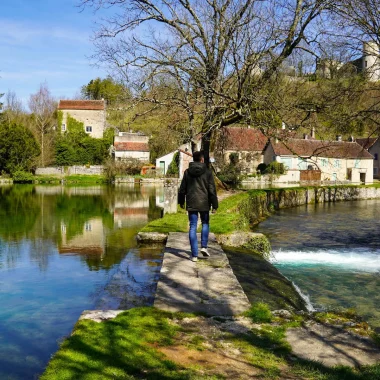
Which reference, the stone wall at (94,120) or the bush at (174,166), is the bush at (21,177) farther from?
the stone wall at (94,120)

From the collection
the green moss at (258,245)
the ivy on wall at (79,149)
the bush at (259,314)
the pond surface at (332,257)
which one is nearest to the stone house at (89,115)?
the ivy on wall at (79,149)

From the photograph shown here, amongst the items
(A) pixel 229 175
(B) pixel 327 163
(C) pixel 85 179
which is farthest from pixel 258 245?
(B) pixel 327 163

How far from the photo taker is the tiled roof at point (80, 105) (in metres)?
72.8

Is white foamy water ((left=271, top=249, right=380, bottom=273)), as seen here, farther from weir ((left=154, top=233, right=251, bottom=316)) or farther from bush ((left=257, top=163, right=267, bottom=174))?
bush ((left=257, top=163, right=267, bottom=174))

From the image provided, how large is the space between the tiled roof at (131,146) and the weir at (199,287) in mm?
53911

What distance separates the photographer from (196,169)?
341 inches

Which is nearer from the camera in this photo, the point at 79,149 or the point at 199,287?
the point at 199,287

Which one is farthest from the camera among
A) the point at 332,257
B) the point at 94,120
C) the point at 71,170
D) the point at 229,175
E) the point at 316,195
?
the point at 94,120

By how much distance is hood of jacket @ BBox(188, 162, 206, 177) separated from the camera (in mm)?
8664

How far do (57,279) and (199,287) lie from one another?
3.18 meters

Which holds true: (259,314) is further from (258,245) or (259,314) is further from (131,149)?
(131,149)

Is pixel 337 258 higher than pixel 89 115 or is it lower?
lower

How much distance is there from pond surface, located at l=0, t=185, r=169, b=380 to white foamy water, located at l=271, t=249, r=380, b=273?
386cm

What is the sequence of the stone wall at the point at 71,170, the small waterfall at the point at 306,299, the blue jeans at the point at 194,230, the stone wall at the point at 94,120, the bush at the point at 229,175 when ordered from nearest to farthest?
the small waterfall at the point at 306,299
the blue jeans at the point at 194,230
the bush at the point at 229,175
the stone wall at the point at 71,170
the stone wall at the point at 94,120
